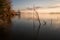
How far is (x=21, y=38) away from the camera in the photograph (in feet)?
29.5

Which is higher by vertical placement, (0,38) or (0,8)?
(0,8)

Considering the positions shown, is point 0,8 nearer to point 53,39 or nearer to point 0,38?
point 0,38

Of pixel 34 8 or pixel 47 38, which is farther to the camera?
pixel 34 8

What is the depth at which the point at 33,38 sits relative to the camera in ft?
30.1

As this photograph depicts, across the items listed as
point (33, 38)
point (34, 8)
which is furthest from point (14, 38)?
point (34, 8)

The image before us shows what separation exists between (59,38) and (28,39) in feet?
5.92

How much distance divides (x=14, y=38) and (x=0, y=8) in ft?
22.1

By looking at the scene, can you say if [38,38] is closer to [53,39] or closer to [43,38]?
[43,38]

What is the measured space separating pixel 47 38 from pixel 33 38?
81 centimetres

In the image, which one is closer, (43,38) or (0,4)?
(43,38)

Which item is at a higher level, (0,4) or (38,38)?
(0,4)

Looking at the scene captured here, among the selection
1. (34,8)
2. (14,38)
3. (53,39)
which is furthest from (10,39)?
(34,8)

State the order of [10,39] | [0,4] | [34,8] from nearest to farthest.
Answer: [10,39] < [34,8] < [0,4]

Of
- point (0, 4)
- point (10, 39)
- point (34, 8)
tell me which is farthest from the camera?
point (0, 4)
